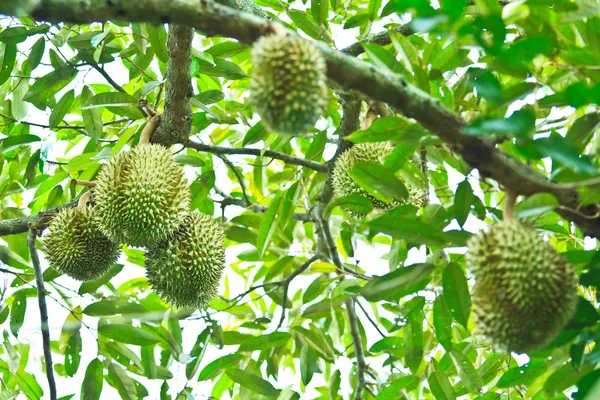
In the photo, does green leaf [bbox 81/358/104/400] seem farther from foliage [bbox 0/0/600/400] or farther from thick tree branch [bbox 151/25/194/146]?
thick tree branch [bbox 151/25/194/146]

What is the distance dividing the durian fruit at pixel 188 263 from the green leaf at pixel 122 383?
54 cm

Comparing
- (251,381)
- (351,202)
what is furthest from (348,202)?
(251,381)

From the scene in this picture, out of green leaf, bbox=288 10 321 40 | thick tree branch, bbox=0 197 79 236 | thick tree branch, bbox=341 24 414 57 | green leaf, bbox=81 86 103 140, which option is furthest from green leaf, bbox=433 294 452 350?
green leaf, bbox=81 86 103 140

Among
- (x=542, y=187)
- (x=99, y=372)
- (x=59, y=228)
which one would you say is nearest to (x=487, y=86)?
(x=542, y=187)

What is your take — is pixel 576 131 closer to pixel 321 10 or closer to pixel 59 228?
pixel 321 10

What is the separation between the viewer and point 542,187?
1.83 meters

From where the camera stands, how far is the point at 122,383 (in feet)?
10.7

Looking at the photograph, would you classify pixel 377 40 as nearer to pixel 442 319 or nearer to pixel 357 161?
pixel 357 161

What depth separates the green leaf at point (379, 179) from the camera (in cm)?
225

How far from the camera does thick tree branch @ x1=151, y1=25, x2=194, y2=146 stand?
2.76 meters

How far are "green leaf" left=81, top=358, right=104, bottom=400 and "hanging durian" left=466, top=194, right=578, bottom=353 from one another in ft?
6.70

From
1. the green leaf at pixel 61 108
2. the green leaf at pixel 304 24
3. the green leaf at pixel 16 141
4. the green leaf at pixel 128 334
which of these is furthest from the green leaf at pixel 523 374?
the green leaf at pixel 16 141

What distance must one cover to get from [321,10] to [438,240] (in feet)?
4.90

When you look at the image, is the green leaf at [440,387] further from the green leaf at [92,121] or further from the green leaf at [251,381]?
the green leaf at [92,121]
